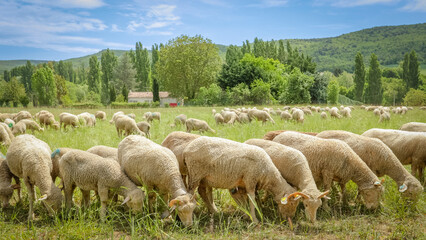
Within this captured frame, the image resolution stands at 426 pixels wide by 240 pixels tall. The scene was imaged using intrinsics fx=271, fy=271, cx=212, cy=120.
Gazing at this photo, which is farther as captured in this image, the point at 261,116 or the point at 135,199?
the point at 261,116

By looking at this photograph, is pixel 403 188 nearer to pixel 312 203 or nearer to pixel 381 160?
pixel 381 160

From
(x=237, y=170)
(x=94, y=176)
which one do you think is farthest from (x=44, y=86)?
(x=237, y=170)

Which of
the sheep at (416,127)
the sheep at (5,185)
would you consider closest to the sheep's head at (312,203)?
the sheep at (5,185)

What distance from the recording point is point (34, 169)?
5.03m

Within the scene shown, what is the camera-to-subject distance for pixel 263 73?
155 ft

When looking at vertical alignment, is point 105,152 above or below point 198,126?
above

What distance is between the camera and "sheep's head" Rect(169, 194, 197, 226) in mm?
4113

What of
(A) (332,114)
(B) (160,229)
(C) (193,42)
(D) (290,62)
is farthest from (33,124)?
(D) (290,62)

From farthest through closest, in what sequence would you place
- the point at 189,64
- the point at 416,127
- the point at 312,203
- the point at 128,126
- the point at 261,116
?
the point at 189,64
the point at 261,116
the point at 128,126
the point at 416,127
the point at 312,203

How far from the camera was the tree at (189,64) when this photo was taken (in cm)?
6006

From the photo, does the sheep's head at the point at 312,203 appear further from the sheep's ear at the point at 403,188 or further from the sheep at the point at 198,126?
the sheep at the point at 198,126

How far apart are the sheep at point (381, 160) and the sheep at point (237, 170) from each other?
7.53ft

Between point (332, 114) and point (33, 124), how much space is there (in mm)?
20876

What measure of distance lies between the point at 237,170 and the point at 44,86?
7685 cm
